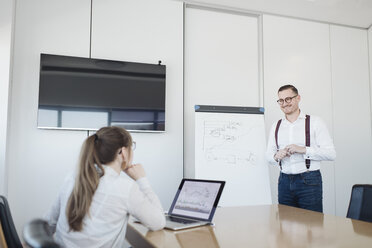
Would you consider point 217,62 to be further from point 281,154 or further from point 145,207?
point 145,207

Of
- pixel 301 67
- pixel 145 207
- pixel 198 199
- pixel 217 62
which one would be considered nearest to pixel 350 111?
Answer: pixel 301 67

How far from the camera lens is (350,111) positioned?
475 cm

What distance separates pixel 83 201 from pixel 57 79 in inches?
94.9

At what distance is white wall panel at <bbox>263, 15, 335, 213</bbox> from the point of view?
435 cm

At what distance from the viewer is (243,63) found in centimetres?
428

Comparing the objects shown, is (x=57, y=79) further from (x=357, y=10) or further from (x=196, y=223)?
(x=357, y=10)

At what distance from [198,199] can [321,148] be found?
56.9 inches

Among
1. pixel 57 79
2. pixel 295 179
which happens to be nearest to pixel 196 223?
pixel 295 179

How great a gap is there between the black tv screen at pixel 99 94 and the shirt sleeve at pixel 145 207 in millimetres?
2115

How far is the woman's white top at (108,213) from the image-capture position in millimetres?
1362

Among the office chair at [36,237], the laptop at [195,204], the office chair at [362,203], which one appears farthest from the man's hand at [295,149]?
the office chair at [36,237]

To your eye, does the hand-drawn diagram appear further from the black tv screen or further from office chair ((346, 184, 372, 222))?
office chair ((346, 184, 372, 222))

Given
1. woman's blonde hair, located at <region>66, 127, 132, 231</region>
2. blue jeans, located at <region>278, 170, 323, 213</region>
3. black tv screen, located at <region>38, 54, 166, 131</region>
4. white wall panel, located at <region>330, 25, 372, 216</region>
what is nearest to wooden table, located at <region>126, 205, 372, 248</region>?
woman's blonde hair, located at <region>66, 127, 132, 231</region>

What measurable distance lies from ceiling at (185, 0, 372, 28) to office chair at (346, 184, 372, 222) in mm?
2923
